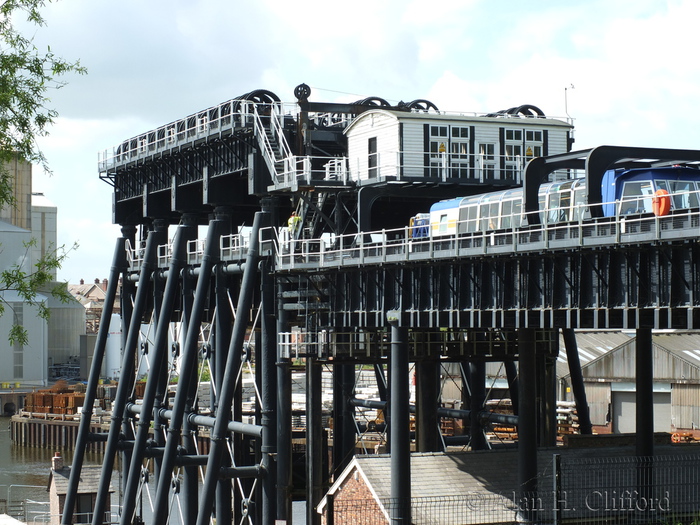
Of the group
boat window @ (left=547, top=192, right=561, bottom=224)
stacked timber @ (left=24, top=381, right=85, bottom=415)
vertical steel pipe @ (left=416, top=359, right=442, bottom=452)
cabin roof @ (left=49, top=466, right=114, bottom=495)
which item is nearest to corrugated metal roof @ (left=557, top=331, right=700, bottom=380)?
vertical steel pipe @ (left=416, top=359, right=442, bottom=452)

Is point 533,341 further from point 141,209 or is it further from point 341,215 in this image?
point 141,209

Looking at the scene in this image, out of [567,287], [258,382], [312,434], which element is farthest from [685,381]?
[567,287]

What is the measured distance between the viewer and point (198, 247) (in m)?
62.9

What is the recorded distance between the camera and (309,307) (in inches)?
1977

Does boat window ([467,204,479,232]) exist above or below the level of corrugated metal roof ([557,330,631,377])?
above

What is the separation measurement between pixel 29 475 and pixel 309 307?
6591 cm

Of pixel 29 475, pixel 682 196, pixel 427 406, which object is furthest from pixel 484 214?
pixel 29 475

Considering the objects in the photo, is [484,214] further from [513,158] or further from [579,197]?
[513,158]

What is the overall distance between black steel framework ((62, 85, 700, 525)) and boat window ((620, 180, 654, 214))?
1.05 m

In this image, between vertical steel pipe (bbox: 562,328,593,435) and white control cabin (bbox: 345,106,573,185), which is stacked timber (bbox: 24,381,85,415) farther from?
white control cabin (bbox: 345,106,573,185)

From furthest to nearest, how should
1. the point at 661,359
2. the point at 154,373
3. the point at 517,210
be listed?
1. the point at 661,359
2. the point at 154,373
3. the point at 517,210

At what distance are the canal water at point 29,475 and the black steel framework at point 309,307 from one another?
1625cm

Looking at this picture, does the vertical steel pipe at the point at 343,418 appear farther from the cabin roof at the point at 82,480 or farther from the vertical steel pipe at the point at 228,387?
the cabin roof at the point at 82,480

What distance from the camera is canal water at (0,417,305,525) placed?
82625 millimetres
